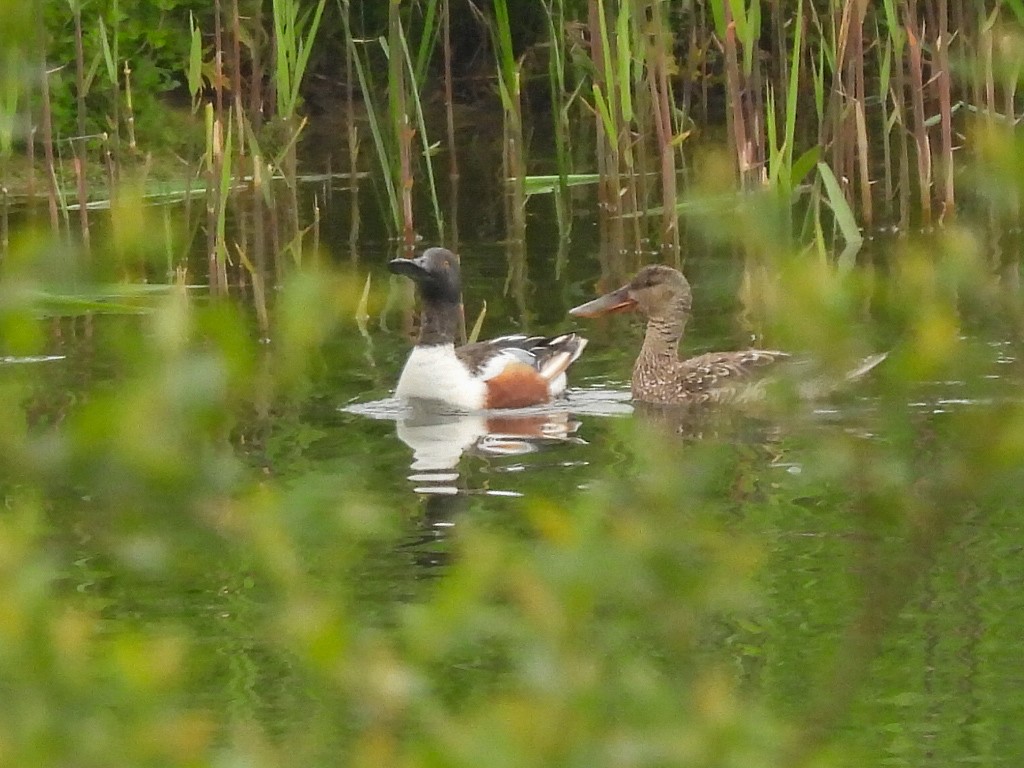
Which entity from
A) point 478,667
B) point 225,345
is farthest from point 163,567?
point 478,667

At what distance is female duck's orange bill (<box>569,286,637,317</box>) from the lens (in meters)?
9.61

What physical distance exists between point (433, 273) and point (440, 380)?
633 millimetres

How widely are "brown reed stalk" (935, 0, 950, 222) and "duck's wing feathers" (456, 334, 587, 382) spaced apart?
2.56m

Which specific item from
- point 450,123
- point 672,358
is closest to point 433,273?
point 672,358

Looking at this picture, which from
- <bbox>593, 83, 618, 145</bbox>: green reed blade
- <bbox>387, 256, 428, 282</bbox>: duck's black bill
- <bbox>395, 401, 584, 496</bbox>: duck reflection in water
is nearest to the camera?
<bbox>395, 401, 584, 496</bbox>: duck reflection in water

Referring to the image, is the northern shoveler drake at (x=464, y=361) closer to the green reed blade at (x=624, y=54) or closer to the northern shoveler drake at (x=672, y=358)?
the northern shoveler drake at (x=672, y=358)

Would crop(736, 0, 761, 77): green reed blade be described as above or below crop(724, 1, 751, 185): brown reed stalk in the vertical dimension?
above

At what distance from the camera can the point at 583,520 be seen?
192cm

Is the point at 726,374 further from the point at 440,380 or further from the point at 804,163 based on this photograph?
the point at 440,380

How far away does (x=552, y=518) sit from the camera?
1.86 m

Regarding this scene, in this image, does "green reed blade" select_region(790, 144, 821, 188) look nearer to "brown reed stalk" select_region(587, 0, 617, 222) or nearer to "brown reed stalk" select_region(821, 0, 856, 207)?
"brown reed stalk" select_region(821, 0, 856, 207)

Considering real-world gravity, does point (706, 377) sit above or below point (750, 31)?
below

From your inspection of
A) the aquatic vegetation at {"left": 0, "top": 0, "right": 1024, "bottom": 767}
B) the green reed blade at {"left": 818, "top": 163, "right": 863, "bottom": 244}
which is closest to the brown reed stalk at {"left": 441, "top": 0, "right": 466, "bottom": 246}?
the aquatic vegetation at {"left": 0, "top": 0, "right": 1024, "bottom": 767}

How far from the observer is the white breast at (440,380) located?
8812mm
